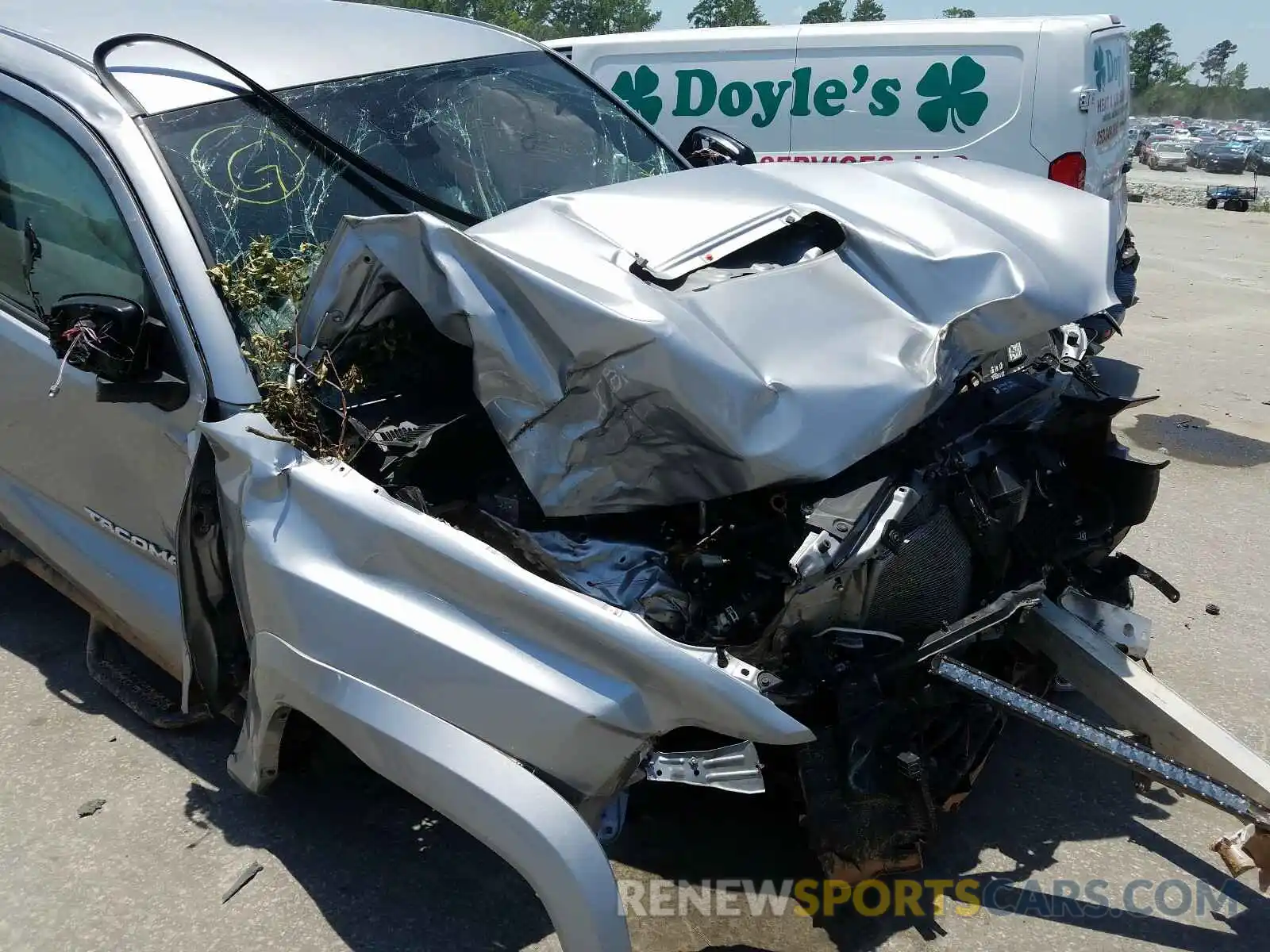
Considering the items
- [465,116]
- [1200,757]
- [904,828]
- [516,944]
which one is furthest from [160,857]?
[1200,757]

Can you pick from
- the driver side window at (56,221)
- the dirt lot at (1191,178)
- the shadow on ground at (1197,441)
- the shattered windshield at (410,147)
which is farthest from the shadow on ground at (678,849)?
the dirt lot at (1191,178)

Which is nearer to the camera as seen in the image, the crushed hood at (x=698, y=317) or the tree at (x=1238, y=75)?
the crushed hood at (x=698, y=317)

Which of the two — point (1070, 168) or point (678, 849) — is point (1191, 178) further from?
point (678, 849)

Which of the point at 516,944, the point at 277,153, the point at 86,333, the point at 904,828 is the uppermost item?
the point at 277,153

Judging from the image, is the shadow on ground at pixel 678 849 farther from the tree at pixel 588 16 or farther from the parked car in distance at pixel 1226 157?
the tree at pixel 588 16

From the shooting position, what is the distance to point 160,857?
2807 millimetres

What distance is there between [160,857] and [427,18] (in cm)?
→ 297

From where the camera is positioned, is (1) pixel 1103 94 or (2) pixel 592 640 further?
(1) pixel 1103 94

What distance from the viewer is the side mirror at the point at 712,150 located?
447 centimetres

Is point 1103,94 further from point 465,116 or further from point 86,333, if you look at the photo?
point 86,333

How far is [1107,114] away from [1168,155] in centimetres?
3328

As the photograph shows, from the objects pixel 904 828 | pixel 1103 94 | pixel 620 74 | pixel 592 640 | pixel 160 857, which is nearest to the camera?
pixel 592 640

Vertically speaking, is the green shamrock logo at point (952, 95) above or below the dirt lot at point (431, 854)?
above

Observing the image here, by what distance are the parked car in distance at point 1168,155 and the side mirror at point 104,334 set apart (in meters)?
35.4
